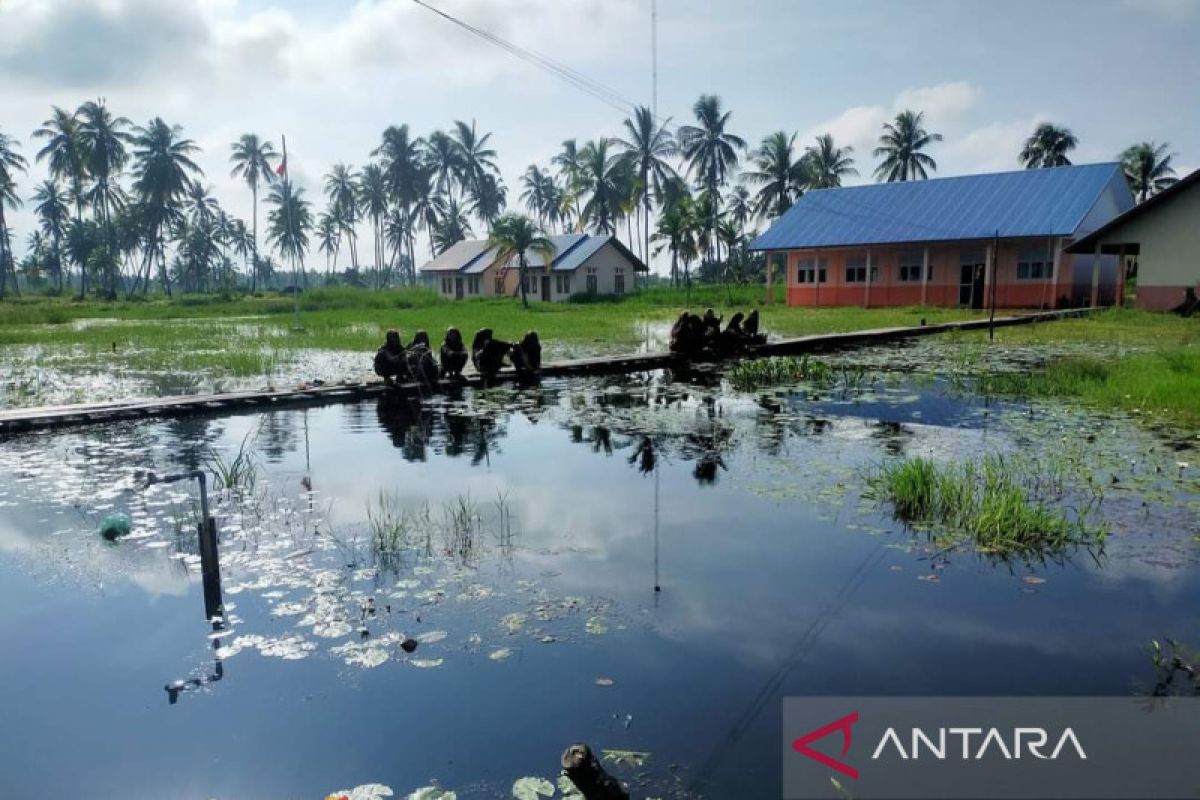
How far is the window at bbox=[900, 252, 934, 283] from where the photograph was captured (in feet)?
111

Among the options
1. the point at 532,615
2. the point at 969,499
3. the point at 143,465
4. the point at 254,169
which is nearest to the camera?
the point at 532,615

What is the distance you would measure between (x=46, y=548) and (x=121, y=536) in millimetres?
494

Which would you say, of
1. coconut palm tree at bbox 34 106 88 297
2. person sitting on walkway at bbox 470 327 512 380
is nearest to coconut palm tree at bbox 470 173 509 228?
coconut palm tree at bbox 34 106 88 297

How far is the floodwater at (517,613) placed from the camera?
351 cm

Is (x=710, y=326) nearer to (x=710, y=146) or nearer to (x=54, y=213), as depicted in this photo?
(x=710, y=146)

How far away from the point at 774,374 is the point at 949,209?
76.6ft

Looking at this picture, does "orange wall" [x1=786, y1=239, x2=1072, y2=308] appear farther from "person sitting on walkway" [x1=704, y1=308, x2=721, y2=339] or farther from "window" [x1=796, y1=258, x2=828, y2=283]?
"person sitting on walkway" [x1=704, y1=308, x2=721, y2=339]

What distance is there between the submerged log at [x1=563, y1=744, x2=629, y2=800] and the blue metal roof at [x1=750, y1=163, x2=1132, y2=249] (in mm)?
31330

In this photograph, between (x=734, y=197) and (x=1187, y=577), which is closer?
(x=1187, y=577)

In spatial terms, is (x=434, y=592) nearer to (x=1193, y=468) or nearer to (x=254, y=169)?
(x=1193, y=468)

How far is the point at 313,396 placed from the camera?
492 inches

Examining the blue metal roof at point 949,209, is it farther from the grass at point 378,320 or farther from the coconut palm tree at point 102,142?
the coconut palm tree at point 102,142

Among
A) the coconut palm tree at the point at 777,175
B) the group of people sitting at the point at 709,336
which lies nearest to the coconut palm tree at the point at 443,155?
the coconut palm tree at the point at 777,175

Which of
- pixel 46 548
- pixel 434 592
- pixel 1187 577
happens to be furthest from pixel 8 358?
pixel 1187 577
